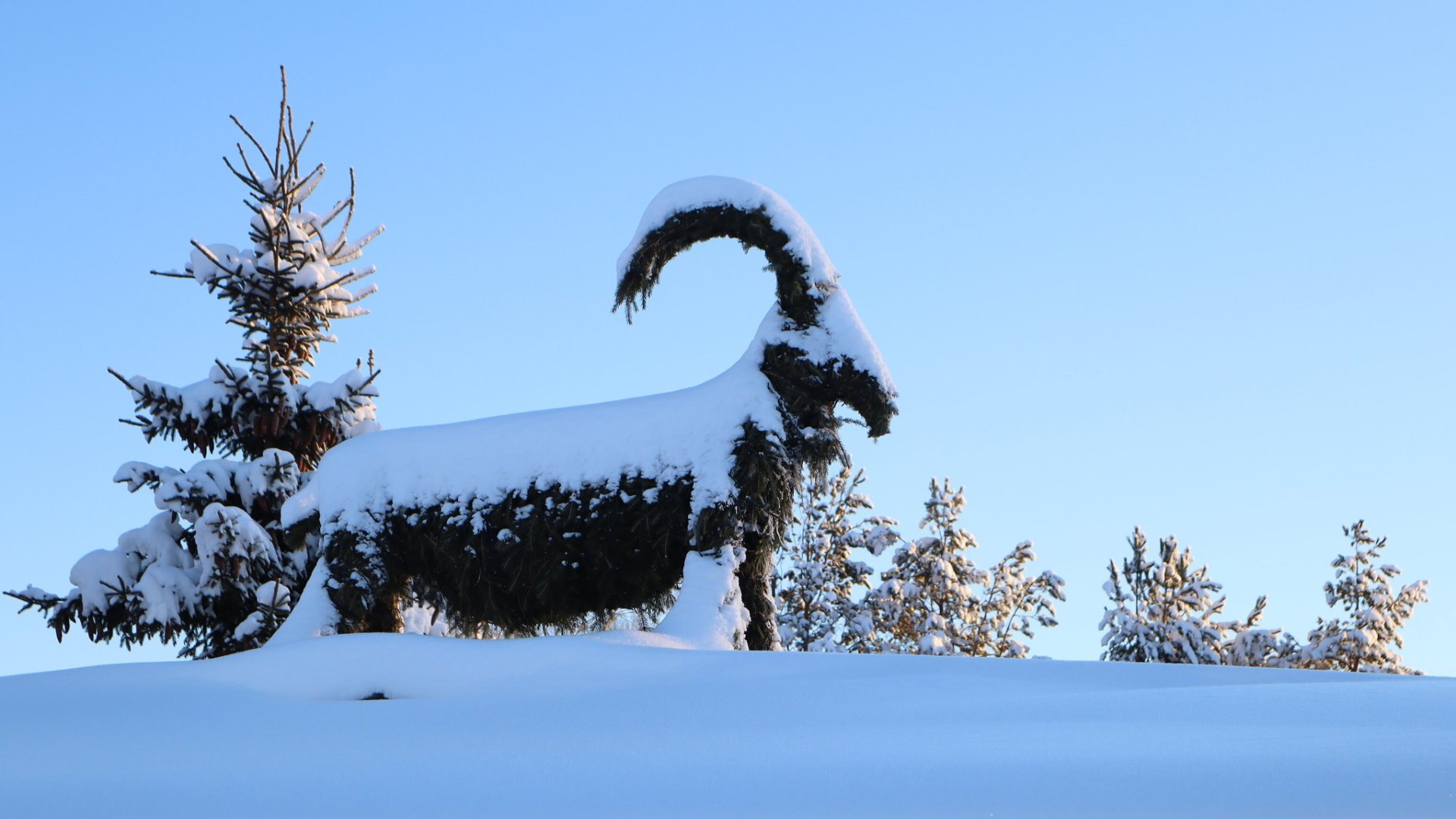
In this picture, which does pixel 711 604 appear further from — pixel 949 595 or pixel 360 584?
pixel 949 595

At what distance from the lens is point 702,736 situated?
4336 mm

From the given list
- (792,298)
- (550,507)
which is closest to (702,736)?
(550,507)

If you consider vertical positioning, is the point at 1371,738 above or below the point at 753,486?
below

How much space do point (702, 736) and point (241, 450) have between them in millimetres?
7454

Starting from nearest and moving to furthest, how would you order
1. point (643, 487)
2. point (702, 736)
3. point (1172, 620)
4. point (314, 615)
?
point (702, 736), point (643, 487), point (314, 615), point (1172, 620)

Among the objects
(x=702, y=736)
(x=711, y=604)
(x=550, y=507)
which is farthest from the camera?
(x=550, y=507)

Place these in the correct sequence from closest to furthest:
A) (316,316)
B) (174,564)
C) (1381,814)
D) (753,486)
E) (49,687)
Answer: (1381,814)
(49,687)
(753,486)
(174,564)
(316,316)

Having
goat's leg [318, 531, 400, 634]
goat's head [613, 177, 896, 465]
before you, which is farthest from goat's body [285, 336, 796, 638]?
goat's head [613, 177, 896, 465]

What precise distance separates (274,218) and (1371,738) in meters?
9.16

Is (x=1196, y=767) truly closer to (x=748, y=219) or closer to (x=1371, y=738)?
(x=1371, y=738)

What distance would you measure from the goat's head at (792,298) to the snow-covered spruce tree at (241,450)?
12.4 ft

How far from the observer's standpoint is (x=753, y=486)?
7.14m

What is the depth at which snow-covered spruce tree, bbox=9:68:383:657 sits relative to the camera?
32.1 feet

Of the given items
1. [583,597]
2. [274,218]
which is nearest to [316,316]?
[274,218]
